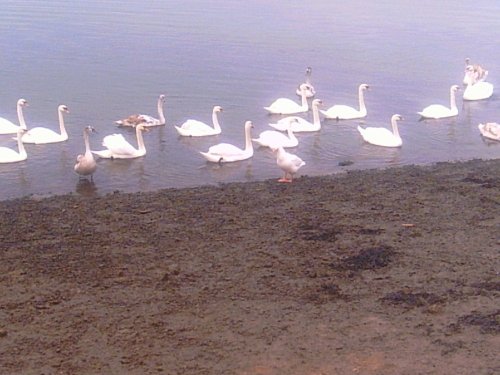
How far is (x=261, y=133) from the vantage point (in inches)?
737

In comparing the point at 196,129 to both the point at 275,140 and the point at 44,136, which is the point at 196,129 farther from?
the point at 44,136

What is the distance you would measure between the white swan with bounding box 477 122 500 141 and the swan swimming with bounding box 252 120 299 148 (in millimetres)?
4360

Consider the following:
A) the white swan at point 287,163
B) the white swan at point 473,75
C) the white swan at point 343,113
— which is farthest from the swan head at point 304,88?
the white swan at point 287,163

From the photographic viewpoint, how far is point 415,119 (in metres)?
20.9

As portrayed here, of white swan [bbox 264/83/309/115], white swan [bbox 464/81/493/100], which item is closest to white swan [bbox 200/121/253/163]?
white swan [bbox 264/83/309/115]

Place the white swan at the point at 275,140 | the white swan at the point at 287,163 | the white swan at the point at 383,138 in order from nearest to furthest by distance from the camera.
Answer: the white swan at the point at 287,163
the white swan at the point at 275,140
the white swan at the point at 383,138

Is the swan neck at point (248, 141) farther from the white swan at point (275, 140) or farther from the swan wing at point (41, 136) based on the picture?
the swan wing at point (41, 136)

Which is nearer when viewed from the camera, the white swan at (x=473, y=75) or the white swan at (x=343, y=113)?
the white swan at (x=343, y=113)

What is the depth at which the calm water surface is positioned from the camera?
658 inches

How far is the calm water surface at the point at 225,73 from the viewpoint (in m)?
16.7

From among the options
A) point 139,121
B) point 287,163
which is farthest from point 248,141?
point 139,121

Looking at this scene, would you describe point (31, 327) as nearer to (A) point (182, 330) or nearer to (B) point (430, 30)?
(A) point (182, 330)

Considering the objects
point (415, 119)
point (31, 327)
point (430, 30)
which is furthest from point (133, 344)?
point (430, 30)

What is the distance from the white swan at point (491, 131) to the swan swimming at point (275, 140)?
4.36 meters
